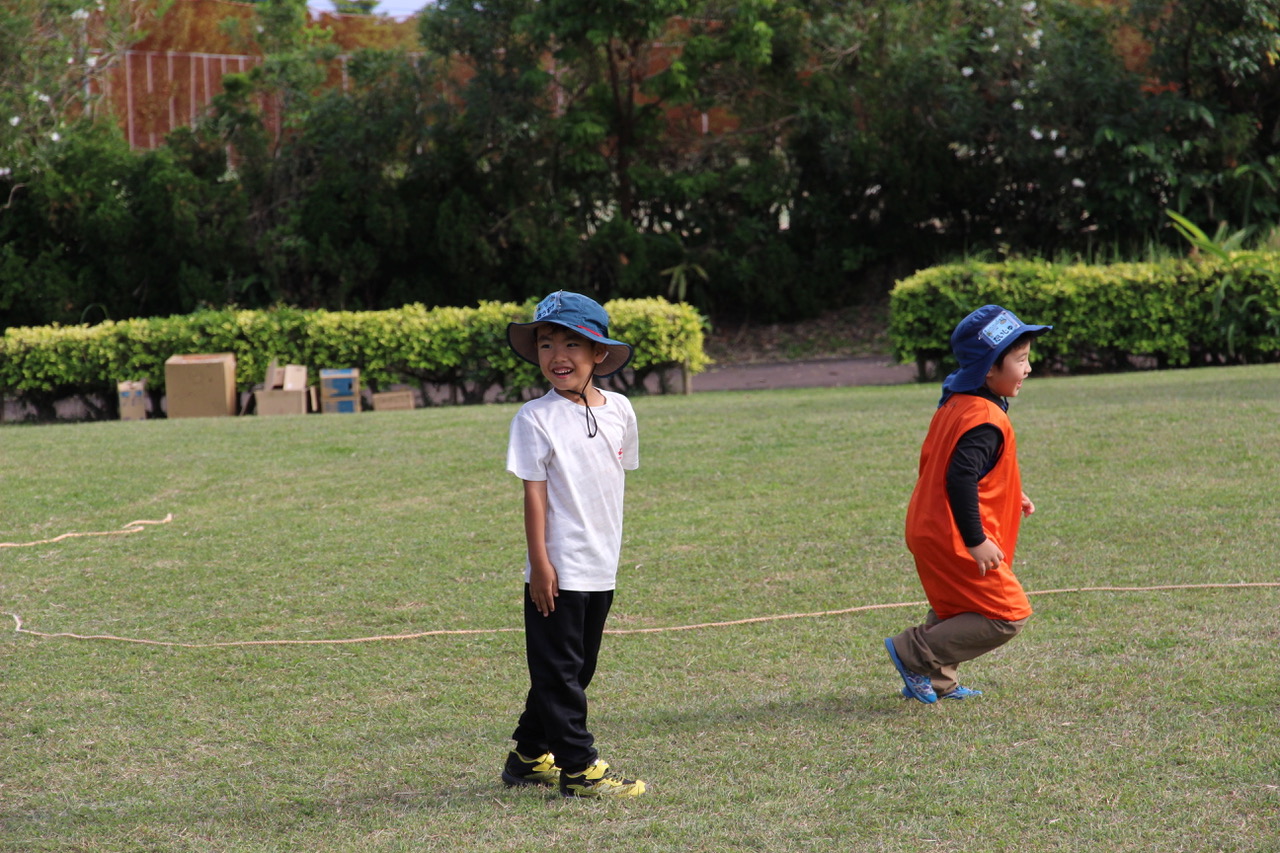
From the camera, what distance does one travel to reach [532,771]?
3281 millimetres

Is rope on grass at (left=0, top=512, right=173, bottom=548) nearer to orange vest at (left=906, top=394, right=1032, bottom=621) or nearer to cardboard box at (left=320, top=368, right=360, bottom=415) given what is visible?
orange vest at (left=906, top=394, right=1032, bottom=621)

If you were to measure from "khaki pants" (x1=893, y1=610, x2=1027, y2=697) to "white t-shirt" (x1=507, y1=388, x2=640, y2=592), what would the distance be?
1.11m

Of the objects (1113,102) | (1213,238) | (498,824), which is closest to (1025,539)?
(498,824)

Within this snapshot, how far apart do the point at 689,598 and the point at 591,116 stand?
13.0 meters

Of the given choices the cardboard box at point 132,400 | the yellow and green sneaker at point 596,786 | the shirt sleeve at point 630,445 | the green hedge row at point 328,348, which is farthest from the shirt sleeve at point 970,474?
the cardboard box at point 132,400

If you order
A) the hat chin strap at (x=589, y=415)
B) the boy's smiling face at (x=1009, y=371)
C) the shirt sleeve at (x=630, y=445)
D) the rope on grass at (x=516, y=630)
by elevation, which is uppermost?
the boy's smiling face at (x=1009, y=371)

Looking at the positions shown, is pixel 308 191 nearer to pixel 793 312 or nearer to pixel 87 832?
pixel 793 312

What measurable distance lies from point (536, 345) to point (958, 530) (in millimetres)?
1344

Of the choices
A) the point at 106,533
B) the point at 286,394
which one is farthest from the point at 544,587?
the point at 286,394

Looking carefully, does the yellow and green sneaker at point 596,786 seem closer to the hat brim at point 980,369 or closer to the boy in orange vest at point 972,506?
the boy in orange vest at point 972,506

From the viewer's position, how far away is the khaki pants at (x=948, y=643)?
365 centimetres

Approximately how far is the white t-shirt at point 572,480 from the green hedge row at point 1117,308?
9.69m

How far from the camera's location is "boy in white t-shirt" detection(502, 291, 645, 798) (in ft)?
10.2

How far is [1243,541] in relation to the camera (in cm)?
552
